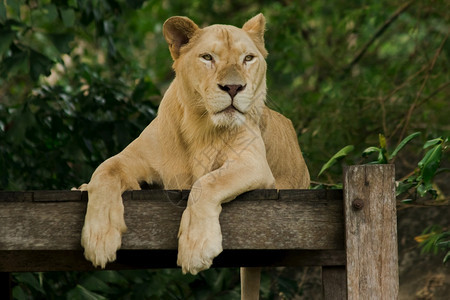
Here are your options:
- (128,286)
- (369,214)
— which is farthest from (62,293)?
(369,214)

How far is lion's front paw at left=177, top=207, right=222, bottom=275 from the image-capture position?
9.16 feet

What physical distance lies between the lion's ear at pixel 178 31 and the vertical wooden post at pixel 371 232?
1.11 meters

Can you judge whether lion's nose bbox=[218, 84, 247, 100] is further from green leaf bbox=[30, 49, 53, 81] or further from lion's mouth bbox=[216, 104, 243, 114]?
green leaf bbox=[30, 49, 53, 81]

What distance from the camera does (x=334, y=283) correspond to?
3.79 meters

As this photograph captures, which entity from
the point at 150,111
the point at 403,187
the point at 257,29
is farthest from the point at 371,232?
the point at 150,111

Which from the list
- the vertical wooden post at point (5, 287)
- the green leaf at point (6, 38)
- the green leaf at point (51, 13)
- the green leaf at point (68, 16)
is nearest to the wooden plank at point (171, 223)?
the vertical wooden post at point (5, 287)

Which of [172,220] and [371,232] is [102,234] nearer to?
[172,220]

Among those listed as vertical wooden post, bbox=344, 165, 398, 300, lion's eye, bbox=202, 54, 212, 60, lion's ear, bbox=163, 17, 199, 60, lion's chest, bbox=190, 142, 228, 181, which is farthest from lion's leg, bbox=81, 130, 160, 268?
vertical wooden post, bbox=344, 165, 398, 300

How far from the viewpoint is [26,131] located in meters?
5.91

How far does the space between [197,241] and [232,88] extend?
0.72 m

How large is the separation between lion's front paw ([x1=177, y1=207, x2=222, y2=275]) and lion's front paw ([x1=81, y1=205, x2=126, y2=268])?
235 millimetres

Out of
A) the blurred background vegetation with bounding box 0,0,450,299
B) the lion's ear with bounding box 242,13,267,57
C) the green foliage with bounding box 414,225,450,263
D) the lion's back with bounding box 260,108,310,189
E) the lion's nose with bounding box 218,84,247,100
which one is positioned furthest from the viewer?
the blurred background vegetation with bounding box 0,0,450,299

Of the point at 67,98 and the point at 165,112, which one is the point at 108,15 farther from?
the point at 165,112

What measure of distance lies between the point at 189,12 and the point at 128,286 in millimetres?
4435
